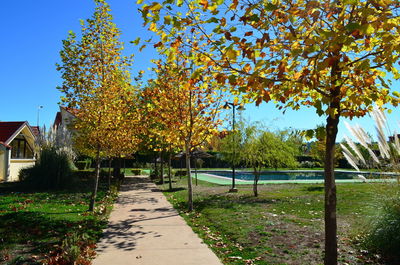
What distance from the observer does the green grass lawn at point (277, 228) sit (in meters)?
5.77

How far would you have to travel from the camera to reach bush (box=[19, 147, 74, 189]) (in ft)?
53.8

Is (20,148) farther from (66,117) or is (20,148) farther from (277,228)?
(277,228)

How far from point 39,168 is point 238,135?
35.2ft

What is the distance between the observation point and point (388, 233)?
557cm

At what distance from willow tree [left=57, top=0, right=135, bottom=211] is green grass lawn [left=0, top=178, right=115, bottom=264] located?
1.37 meters

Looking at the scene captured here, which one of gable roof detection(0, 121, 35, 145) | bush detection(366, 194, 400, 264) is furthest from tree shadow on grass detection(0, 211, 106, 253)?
gable roof detection(0, 121, 35, 145)

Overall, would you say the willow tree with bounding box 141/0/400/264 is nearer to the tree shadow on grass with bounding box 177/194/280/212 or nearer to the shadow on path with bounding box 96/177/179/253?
the shadow on path with bounding box 96/177/179/253

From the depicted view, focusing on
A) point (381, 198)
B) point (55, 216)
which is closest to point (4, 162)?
point (55, 216)

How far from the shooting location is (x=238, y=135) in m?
15.9

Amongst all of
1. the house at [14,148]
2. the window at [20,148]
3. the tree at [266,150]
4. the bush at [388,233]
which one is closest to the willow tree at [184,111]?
the tree at [266,150]

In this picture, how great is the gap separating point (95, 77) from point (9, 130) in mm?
17511

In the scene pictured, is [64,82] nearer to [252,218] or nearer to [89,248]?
[89,248]

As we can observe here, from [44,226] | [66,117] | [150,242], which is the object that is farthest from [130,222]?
[66,117]

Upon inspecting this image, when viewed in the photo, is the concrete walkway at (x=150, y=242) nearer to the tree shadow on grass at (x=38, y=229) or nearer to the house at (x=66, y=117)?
the tree shadow on grass at (x=38, y=229)
